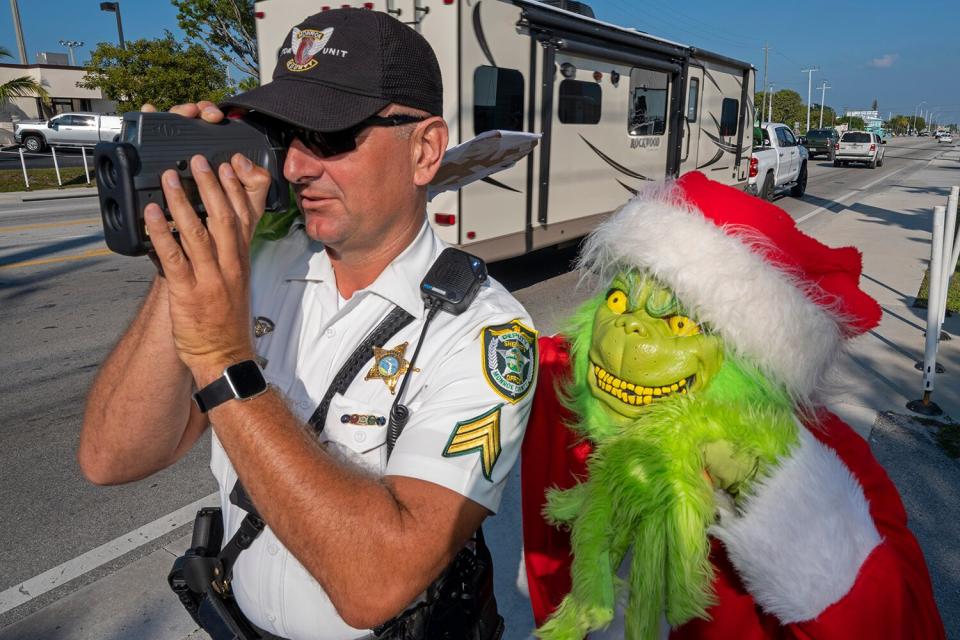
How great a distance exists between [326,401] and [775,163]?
53.3ft

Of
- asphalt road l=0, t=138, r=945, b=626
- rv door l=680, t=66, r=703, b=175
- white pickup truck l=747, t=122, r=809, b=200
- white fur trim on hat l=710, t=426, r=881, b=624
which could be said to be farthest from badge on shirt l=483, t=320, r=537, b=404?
white pickup truck l=747, t=122, r=809, b=200

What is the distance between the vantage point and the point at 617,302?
1.64 metres

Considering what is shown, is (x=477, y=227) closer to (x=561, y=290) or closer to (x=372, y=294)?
(x=561, y=290)

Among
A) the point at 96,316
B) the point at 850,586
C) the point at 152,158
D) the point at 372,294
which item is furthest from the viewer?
the point at 96,316

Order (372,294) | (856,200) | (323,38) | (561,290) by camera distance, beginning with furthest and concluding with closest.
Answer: (856,200), (561,290), (372,294), (323,38)

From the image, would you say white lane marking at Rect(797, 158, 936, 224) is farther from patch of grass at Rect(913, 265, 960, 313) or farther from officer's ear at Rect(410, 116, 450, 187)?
officer's ear at Rect(410, 116, 450, 187)

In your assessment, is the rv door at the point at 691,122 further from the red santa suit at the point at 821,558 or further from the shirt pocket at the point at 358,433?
the shirt pocket at the point at 358,433

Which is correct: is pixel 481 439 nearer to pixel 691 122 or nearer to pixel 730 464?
pixel 730 464

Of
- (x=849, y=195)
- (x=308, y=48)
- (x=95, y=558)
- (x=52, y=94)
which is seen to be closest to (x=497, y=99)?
(x=95, y=558)

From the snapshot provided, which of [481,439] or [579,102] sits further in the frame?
[579,102]

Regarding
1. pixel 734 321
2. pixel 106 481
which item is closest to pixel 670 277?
pixel 734 321

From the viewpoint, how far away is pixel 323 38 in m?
1.37

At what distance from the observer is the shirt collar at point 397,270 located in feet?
4.74

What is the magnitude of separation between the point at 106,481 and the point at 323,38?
3.54 feet
